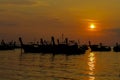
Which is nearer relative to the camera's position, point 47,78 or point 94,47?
point 47,78

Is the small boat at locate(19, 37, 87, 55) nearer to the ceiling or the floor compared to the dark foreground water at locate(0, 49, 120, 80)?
nearer to the ceiling

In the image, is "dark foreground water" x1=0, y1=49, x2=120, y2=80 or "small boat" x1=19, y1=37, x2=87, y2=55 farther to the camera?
"small boat" x1=19, y1=37, x2=87, y2=55

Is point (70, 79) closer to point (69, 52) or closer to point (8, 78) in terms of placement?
point (8, 78)

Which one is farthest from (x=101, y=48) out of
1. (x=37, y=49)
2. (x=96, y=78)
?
(x=96, y=78)

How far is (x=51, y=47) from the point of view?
136 m

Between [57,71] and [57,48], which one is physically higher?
[57,48]

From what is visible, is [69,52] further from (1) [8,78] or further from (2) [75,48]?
(1) [8,78]

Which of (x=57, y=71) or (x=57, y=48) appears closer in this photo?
(x=57, y=71)

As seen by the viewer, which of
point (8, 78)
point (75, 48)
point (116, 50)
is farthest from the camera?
point (116, 50)

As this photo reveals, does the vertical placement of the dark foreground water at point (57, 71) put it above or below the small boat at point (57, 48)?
below

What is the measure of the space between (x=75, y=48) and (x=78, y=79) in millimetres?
85142

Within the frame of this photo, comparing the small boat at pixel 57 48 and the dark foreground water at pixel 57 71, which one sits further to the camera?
the small boat at pixel 57 48

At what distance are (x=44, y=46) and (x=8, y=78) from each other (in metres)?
98.3

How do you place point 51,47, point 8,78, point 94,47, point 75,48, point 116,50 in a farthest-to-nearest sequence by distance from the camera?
point 94,47
point 116,50
point 51,47
point 75,48
point 8,78
